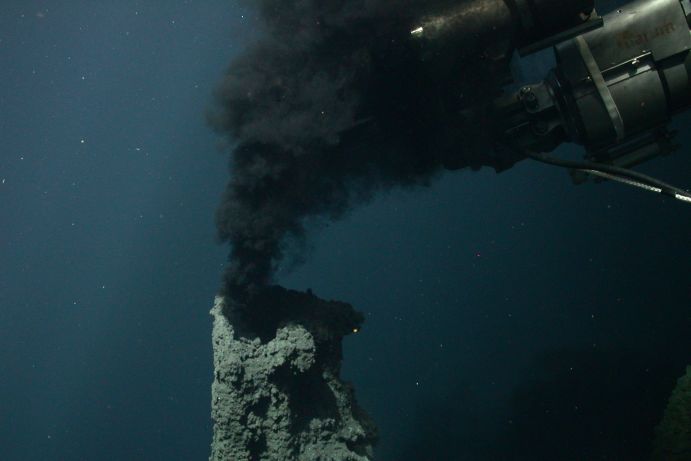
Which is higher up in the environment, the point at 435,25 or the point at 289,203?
the point at 435,25

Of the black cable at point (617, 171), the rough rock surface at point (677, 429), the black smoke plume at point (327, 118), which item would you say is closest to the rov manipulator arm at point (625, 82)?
the black cable at point (617, 171)

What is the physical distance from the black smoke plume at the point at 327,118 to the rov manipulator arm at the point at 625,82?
760 mm

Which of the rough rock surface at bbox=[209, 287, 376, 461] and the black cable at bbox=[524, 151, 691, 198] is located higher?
the black cable at bbox=[524, 151, 691, 198]

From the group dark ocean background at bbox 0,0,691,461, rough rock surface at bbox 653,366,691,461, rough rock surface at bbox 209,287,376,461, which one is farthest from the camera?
dark ocean background at bbox 0,0,691,461

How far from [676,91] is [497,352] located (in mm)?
16137

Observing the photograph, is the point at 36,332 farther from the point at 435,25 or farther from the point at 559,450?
the point at 435,25

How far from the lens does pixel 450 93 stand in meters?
4.32

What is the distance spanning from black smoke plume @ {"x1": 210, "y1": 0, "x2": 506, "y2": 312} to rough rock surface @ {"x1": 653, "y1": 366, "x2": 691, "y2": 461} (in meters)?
4.25

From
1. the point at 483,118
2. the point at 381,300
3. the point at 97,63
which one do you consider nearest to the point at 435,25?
the point at 483,118

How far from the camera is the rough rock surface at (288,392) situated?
197 inches

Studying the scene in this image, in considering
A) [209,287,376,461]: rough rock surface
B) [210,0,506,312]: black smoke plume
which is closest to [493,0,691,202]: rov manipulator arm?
[210,0,506,312]: black smoke plume

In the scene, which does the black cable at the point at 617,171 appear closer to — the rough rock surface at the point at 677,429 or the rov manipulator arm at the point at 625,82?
the rov manipulator arm at the point at 625,82

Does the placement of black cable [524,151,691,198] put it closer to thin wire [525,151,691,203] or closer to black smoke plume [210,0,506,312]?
thin wire [525,151,691,203]

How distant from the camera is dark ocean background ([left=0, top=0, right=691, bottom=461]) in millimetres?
13250
